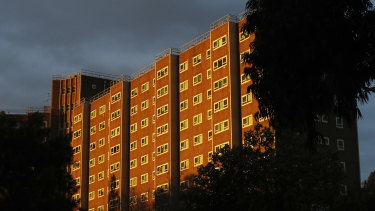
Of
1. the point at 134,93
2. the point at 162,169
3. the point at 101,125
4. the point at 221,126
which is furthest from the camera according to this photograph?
the point at 101,125

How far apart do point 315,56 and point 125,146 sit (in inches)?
4287

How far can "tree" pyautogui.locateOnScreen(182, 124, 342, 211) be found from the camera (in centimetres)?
5653

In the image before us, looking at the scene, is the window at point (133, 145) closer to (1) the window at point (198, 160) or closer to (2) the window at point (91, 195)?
(2) the window at point (91, 195)

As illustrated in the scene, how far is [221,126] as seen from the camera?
4149 inches

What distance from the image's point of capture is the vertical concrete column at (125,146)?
13246 cm

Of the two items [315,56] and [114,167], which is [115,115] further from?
[315,56]

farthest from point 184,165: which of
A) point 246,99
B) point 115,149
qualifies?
point 115,149

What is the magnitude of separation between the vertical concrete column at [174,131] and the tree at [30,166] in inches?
2611

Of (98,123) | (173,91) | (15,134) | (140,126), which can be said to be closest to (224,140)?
(173,91)

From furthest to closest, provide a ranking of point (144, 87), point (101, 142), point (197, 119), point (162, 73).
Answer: point (101, 142) < point (144, 87) < point (162, 73) < point (197, 119)

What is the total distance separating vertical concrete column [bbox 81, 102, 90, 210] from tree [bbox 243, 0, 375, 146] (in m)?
122

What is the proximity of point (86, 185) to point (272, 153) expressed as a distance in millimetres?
94077

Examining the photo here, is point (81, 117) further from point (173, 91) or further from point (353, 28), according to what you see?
point (353, 28)

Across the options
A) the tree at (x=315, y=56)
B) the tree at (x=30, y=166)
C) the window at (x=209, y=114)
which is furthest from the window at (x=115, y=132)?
the tree at (x=315, y=56)
